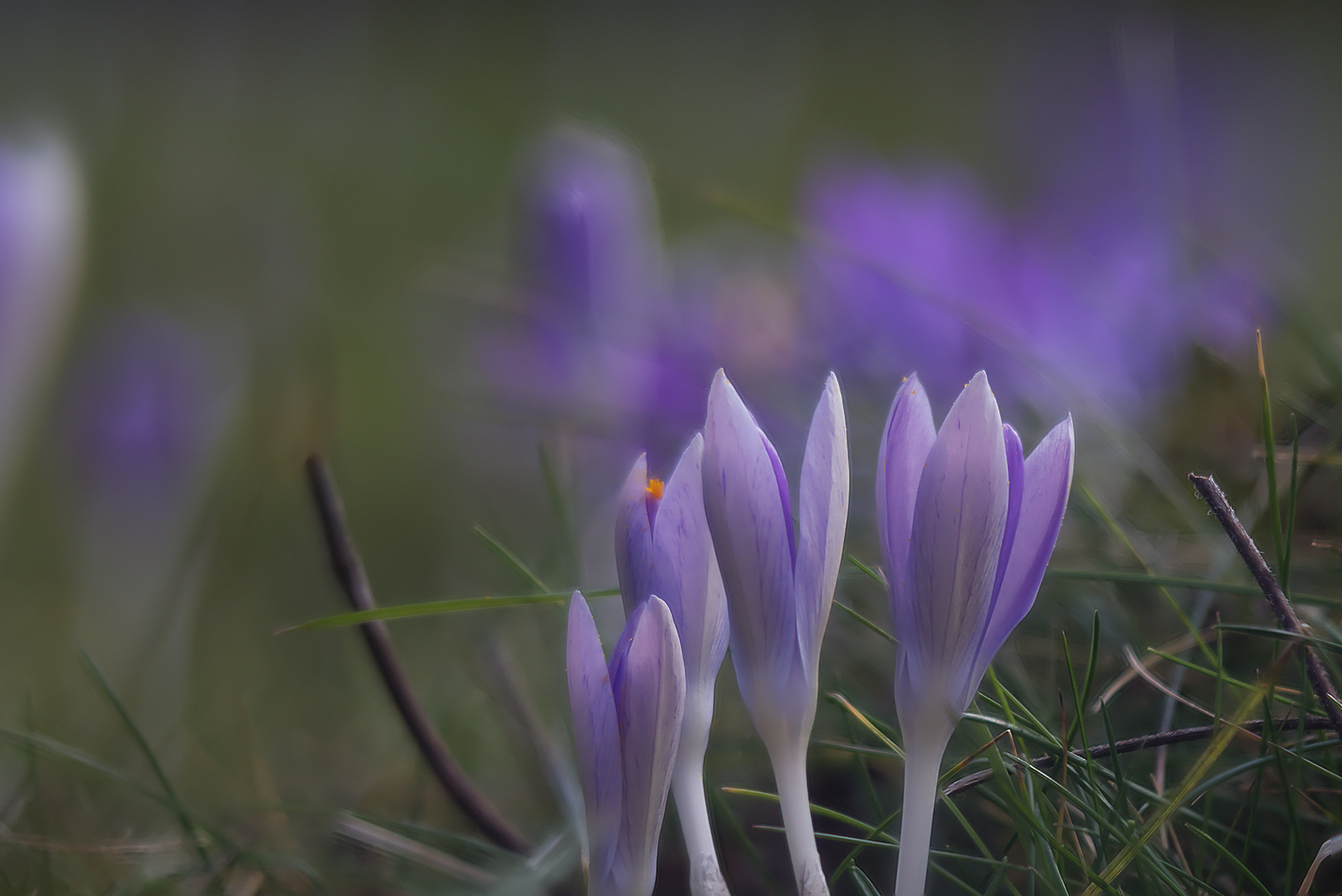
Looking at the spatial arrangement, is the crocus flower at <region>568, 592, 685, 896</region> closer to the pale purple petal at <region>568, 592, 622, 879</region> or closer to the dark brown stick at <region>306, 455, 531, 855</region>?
the pale purple petal at <region>568, 592, 622, 879</region>

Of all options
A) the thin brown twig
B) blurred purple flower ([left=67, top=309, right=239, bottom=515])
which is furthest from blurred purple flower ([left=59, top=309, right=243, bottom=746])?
the thin brown twig

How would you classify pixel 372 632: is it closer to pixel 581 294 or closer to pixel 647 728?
pixel 647 728

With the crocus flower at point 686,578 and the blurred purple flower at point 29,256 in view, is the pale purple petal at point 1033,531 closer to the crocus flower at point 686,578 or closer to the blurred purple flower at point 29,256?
the crocus flower at point 686,578

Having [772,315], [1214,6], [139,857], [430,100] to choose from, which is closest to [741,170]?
[430,100]

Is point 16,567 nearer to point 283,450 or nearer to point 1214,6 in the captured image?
point 283,450

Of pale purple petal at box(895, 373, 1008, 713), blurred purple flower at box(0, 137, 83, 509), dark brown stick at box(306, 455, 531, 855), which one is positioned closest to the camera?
pale purple petal at box(895, 373, 1008, 713)

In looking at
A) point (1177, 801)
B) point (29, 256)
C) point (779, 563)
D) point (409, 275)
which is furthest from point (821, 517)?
point (409, 275)
